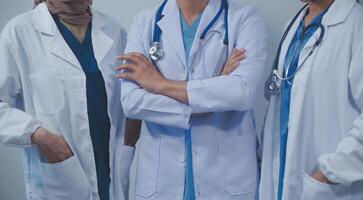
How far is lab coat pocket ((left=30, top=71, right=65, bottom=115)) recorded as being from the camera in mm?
1549

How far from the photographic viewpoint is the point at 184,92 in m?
1.40

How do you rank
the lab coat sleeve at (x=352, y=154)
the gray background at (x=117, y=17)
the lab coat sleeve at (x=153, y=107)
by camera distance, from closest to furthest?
the lab coat sleeve at (x=352, y=154), the lab coat sleeve at (x=153, y=107), the gray background at (x=117, y=17)

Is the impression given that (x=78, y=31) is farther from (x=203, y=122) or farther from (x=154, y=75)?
(x=203, y=122)

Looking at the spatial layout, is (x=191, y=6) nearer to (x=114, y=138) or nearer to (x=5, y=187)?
(x=114, y=138)

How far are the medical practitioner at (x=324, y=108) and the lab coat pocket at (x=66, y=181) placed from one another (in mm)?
734

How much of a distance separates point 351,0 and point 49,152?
115 cm

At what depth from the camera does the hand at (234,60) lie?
4.69 feet

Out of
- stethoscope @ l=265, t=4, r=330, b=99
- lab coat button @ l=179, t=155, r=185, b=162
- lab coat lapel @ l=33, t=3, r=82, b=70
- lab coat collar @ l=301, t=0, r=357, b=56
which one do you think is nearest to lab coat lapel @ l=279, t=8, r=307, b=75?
stethoscope @ l=265, t=4, r=330, b=99

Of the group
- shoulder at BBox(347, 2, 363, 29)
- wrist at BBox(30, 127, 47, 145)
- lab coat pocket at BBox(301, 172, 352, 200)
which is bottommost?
lab coat pocket at BBox(301, 172, 352, 200)

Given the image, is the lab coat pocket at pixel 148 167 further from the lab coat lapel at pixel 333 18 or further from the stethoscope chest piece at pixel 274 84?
the lab coat lapel at pixel 333 18

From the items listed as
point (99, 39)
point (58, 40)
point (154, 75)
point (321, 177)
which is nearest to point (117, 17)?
point (99, 39)

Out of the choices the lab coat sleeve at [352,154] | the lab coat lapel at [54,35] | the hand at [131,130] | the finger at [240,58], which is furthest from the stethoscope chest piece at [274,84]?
the lab coat lapel at [54,35]

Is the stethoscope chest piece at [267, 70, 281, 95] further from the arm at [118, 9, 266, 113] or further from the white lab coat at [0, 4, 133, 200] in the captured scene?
the white lab coat at [0, 4, 133, 200]

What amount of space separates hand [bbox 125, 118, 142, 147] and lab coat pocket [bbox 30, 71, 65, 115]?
317mm
